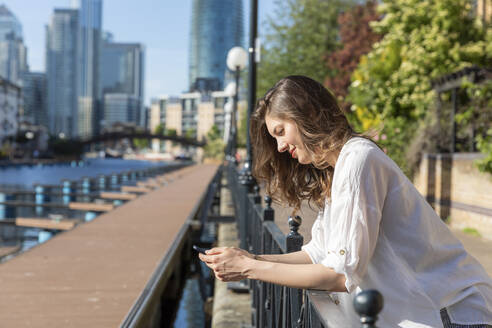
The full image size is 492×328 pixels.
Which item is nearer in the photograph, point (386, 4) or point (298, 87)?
point (298, 87)

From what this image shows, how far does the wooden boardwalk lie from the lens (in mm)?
3946

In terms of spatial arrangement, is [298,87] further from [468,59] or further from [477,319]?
[468,59]

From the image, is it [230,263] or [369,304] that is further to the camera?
[230,263]

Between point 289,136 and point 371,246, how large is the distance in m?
0.49

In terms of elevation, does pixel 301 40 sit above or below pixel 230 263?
above

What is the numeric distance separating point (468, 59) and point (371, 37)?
270 inches

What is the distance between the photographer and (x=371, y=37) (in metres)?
A: 18.7

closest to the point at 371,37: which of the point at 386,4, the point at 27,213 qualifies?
the point at 386,4

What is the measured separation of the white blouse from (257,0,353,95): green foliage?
786 inches

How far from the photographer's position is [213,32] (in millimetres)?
185875

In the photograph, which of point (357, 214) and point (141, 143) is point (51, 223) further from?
point (141, 143)

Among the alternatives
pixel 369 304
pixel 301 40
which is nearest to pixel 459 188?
pixel 369 304

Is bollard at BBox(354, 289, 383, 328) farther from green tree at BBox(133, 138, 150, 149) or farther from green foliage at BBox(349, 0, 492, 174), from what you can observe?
green tree at BBox(133, 138, 150, 149)

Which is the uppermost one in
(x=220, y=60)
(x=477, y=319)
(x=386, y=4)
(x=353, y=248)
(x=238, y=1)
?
(x=238, y=1)
